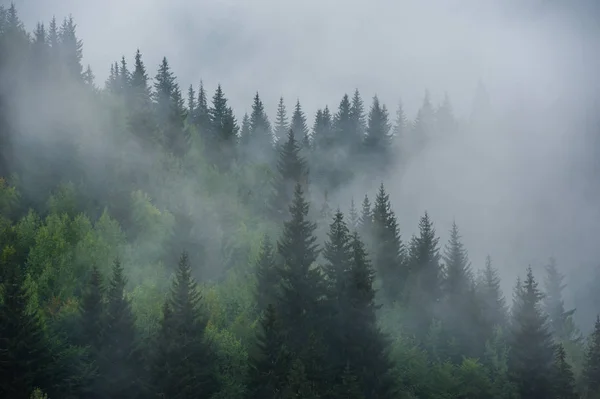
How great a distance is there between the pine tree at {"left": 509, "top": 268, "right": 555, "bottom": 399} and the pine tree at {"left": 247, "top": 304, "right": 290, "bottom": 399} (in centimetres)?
2405

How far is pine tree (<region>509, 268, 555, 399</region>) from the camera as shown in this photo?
58.2 m

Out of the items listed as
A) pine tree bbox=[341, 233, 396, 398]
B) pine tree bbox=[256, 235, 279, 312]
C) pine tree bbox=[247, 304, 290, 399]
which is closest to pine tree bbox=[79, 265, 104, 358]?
pine tree bbox=[247, 304, 290, 399]

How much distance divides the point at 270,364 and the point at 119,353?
11.5 m

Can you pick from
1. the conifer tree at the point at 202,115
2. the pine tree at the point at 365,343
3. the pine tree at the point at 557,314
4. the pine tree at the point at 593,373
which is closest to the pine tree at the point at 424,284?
the pine tree at the point at 365,343

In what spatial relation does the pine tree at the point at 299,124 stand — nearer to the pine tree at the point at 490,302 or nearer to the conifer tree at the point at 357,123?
the conifer tree at the point at 357,123

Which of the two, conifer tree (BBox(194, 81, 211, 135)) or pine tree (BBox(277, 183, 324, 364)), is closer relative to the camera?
pine tree (BBox(277, 183, 324, 364))

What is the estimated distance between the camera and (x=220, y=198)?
3457 inches

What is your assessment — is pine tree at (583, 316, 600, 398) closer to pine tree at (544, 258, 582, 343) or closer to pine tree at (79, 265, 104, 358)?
pine tree at (544, 258, 582, 343)

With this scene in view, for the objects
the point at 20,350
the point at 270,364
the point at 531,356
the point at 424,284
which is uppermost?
the point at 424,284

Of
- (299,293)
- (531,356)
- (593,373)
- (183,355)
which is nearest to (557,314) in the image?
(593,373)

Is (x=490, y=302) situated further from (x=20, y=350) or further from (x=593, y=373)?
(x=20, y=350)

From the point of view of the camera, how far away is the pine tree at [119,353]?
47531 mm

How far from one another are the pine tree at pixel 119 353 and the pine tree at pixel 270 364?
875 cm

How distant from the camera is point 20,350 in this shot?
148 ft
